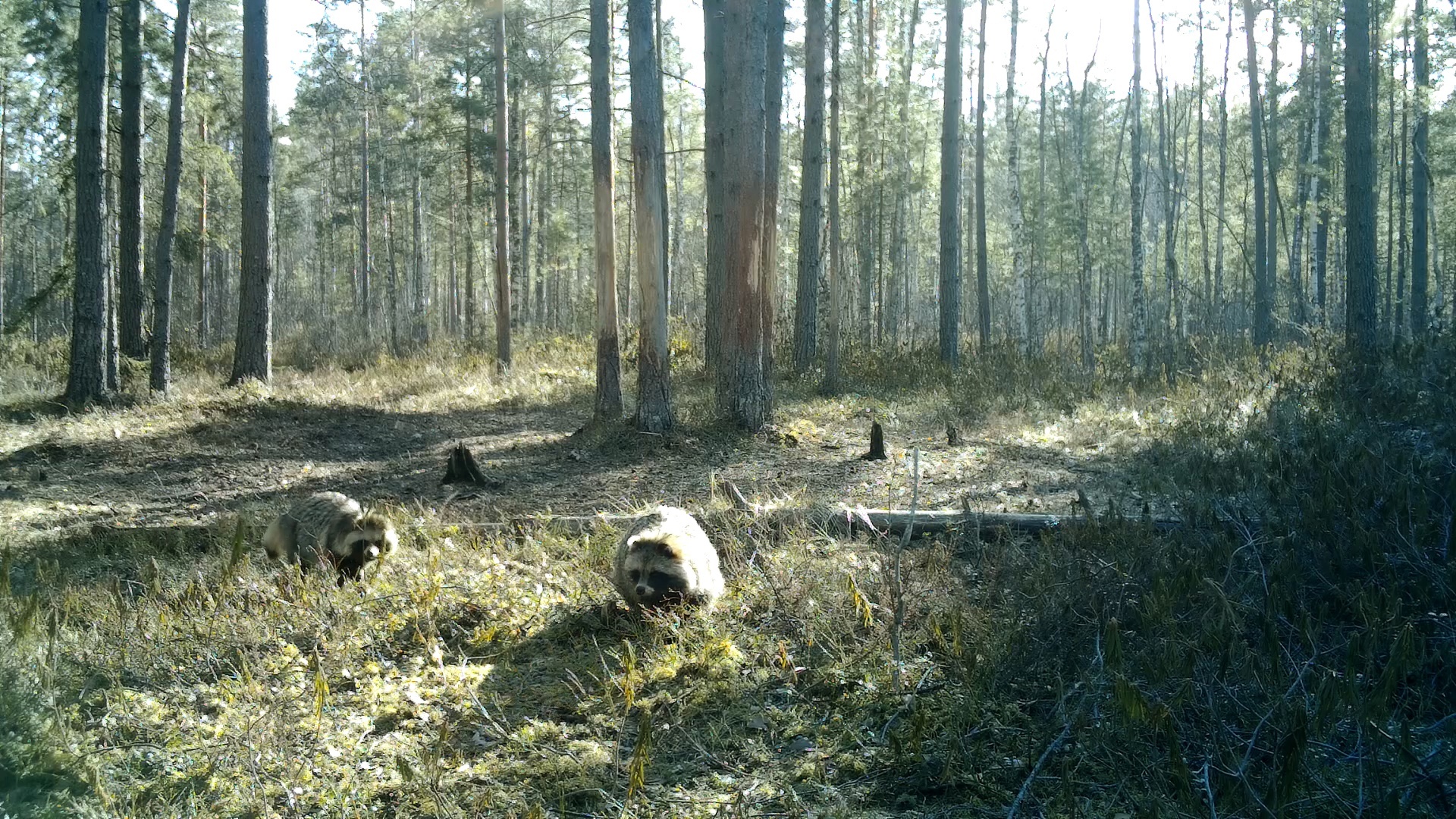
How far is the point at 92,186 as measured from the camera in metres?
12.5

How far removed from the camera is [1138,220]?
54.9 feet

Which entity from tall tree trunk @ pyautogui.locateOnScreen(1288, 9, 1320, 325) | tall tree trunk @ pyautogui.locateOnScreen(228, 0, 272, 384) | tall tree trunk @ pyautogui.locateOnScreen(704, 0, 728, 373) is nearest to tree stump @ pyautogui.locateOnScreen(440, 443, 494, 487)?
tall tree trunk @ pyautogui.locateOnScreen(704, 0, 728, 373)

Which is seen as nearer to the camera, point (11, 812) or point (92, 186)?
point (11, 812)

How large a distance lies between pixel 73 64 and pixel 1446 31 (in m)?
33.7

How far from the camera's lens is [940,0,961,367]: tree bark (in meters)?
17.0

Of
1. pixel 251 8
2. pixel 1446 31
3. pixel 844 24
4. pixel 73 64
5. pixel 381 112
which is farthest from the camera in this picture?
pixel 381 112

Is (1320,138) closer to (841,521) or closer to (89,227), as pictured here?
(841,521)

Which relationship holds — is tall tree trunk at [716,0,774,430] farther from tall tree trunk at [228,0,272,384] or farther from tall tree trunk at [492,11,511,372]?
tall tree trunk at [492,11,511,372]

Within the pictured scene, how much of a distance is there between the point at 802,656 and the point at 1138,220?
15058 millimetres

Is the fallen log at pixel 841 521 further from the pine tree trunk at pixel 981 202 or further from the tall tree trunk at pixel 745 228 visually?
the pine tree trunk at pixel 981 202

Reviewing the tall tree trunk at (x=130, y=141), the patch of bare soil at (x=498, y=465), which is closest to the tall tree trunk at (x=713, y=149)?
the patch of bare soil at (x=498, y=465)

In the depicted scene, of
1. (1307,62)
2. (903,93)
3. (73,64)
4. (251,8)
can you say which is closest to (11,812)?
(251,8)

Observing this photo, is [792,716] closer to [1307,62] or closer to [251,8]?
[251,8]

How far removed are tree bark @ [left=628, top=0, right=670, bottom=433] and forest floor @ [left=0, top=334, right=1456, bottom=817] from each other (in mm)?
2628
